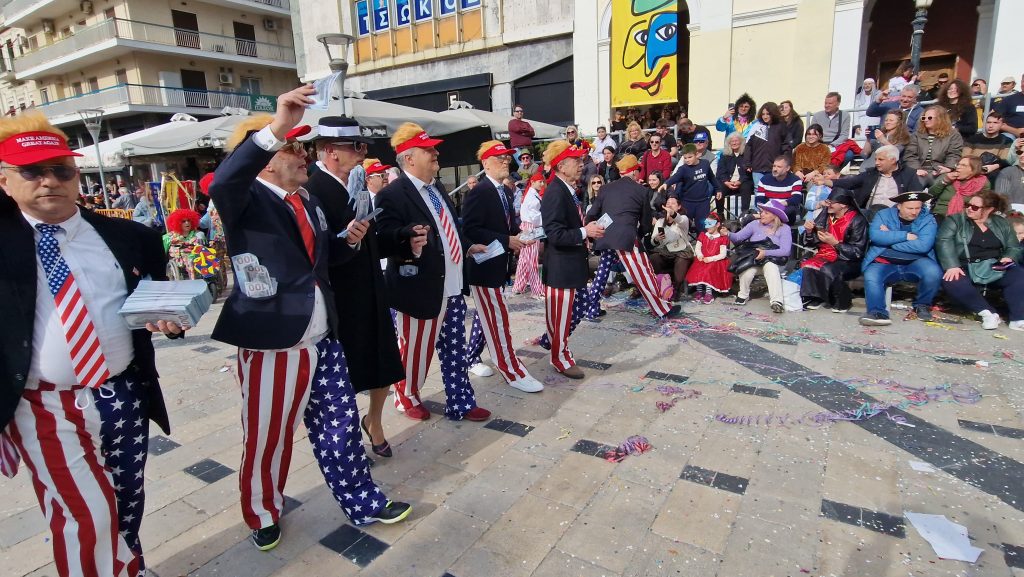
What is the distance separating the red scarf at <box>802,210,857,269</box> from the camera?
675 centimetres

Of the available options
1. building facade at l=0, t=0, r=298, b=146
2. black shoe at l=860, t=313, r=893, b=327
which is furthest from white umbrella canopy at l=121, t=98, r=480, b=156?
building facade at l=0, t=0, r=298, b=146

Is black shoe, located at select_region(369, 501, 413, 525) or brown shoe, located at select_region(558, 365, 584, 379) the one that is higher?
black shoe, located at select_region(369, 501, 413, 525)

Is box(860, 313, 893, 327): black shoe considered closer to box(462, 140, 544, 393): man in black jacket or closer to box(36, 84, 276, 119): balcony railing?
box(462, 140, 544, 393): man in black jacket

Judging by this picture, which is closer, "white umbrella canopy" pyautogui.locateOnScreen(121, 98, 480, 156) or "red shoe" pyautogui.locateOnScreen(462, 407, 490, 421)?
"red shoe" pyautogui.locateOnScreen(462, 407, 490, 421)

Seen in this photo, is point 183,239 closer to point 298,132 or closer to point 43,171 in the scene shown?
point 298,132


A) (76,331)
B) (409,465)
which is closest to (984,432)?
(409,465)

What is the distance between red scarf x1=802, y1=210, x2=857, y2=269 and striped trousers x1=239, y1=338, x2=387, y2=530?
6.03 metres

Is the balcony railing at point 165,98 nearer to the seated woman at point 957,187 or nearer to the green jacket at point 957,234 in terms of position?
the seated woman at point 957,187

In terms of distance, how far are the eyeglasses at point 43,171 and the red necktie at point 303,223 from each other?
77 centimetres

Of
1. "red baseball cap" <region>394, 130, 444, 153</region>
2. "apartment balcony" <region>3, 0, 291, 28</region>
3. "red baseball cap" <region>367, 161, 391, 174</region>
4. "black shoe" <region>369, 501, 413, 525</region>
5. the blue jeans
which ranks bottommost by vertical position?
"black shoe" <region>369, 501, 413, 525</region>

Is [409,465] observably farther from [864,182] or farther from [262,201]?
[864,182]

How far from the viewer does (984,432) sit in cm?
Answer: 366

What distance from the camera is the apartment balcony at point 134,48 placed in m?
27.5

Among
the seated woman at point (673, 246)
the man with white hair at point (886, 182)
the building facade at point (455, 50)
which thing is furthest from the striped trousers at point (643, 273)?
the building facade at point (455, 50)
